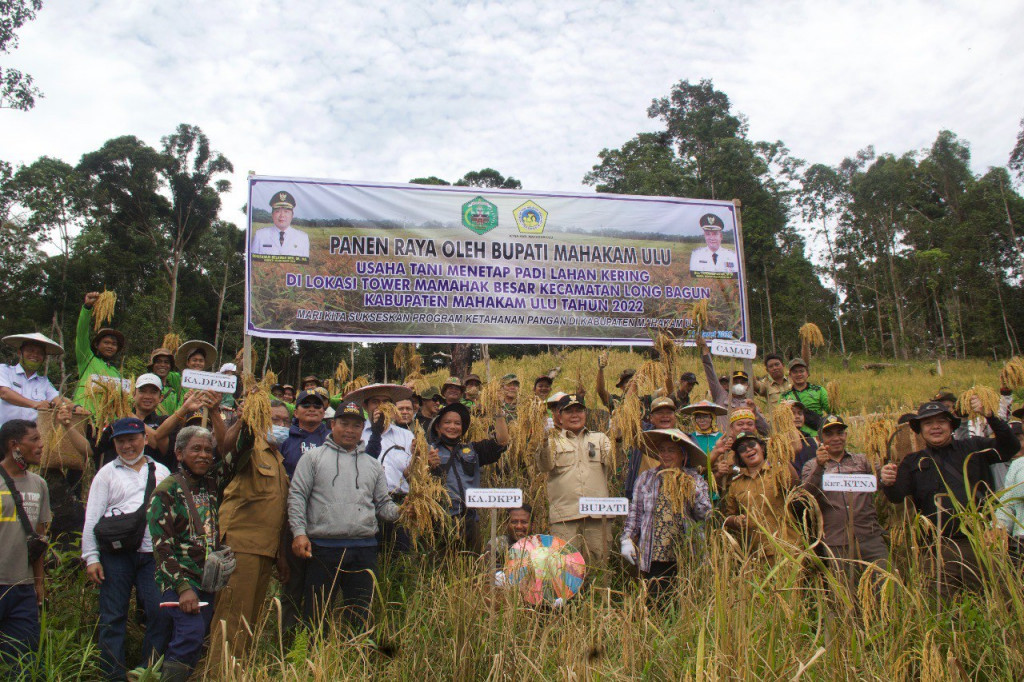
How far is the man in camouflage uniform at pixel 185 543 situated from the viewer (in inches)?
141

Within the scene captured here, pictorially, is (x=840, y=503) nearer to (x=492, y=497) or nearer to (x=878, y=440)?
(x=878, y=440)

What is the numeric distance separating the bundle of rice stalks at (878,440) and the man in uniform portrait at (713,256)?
2.91 meters

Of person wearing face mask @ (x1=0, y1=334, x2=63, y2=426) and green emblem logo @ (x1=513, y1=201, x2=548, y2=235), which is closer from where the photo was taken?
person wearing face mask @ (x1=0, y1=334, x2=63, y2=426)

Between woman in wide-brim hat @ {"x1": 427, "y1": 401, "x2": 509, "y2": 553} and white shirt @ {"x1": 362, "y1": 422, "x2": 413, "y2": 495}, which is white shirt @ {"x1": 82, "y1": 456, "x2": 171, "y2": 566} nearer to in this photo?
white shirt @ {"x1": 362, "y1": 422, "x2": 413, "y2": 495}

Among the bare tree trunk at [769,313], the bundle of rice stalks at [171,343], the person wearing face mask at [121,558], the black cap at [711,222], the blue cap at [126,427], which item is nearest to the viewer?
the person wearing face mask at [121,558]

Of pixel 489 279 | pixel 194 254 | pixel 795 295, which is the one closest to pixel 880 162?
pixel 795 295

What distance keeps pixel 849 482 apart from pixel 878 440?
1630 millimetres

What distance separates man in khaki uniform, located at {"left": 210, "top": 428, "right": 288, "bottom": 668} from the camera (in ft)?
13.9

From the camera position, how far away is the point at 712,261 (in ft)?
25.8

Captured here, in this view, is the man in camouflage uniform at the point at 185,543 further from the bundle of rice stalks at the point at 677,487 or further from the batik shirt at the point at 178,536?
the bundle of rice stalks at the point at 677,487

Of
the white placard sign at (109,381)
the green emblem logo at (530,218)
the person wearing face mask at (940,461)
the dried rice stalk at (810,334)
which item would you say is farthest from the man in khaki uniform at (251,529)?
the dried rice stalk at (810,334)

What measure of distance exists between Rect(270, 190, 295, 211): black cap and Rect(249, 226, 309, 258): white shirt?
0.79 feet

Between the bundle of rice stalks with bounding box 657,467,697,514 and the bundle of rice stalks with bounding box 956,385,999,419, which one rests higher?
the bundle of rice stalks with bounding box 956,385,999,419

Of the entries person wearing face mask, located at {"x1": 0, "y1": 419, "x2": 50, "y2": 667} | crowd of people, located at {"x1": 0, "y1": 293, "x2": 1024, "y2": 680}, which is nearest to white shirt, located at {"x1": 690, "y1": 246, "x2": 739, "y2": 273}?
crowd of people, located at {"x1": 0, "y1": 293, "x2": 1024, "y2": 680}
